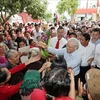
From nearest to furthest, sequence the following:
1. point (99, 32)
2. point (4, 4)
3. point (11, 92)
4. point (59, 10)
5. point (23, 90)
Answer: point (23, 90) → point (11, 92) → point (99, 32) → point (4, 4) → point (59, 10)

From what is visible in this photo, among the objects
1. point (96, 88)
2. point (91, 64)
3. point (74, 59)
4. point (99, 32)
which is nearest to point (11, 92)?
point (96, 88)

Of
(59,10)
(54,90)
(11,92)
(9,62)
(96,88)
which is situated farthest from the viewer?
(59,10)

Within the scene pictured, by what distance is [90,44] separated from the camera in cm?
565

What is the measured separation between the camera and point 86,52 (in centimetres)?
550

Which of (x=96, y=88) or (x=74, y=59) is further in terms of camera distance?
(x=74, y=59)

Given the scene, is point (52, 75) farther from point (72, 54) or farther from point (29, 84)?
point (72, 54)

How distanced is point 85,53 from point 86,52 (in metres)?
0.03

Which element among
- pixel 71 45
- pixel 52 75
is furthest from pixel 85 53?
pixel 52 75

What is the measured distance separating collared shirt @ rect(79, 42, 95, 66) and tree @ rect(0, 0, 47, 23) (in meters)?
6.79

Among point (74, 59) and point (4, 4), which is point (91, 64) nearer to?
point (74, 59)

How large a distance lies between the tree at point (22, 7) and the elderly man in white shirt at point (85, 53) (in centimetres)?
671

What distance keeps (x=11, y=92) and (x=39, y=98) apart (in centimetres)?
93

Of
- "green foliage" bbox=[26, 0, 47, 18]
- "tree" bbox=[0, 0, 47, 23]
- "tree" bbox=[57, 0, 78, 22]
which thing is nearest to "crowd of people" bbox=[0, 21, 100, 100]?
"tree" bbox=[0, 0, 47, 23]

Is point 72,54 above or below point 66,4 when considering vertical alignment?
above
